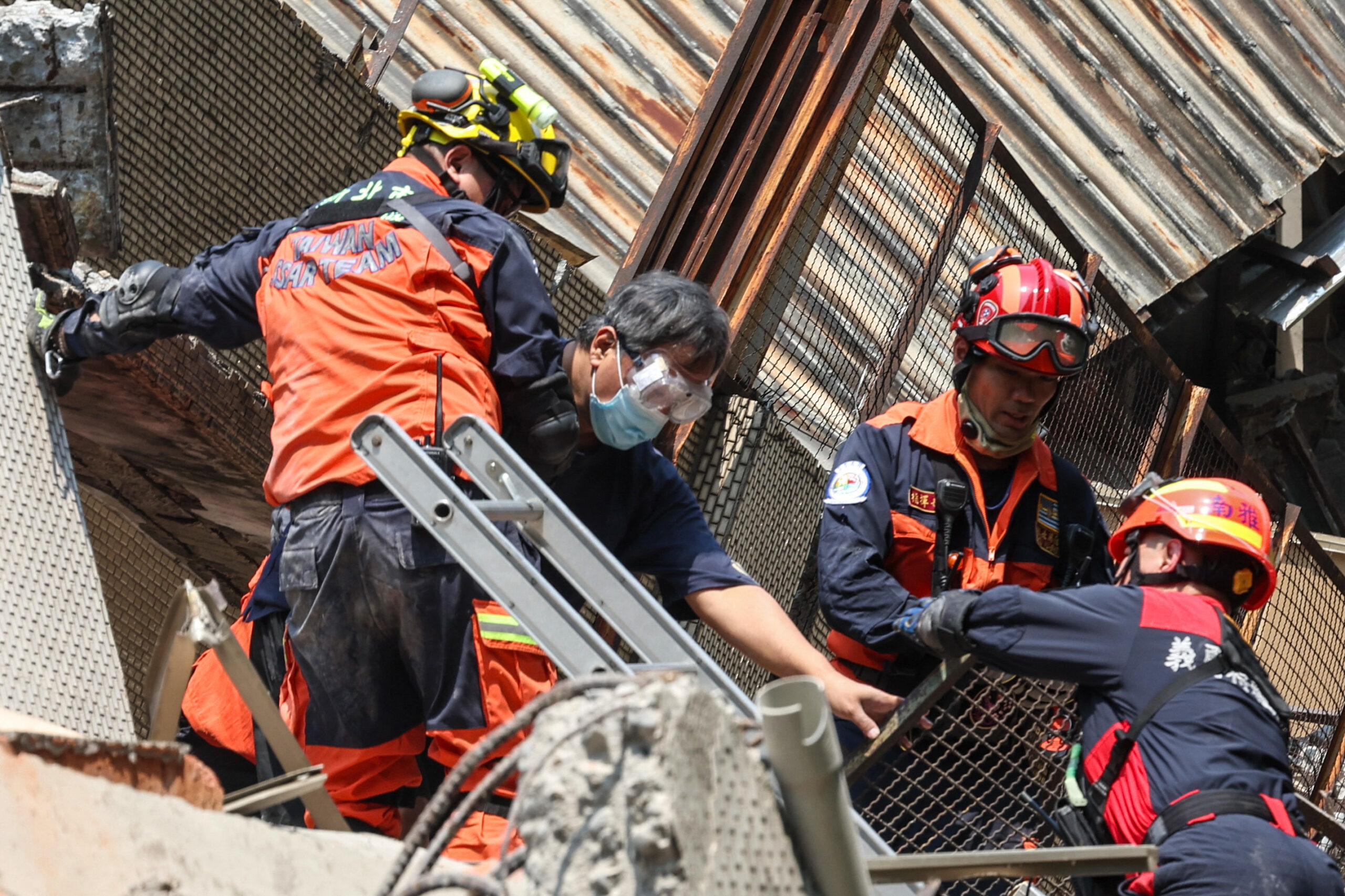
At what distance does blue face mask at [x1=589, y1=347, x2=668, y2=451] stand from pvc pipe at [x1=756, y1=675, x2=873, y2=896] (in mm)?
1780

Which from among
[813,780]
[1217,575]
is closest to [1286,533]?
[1217,575]

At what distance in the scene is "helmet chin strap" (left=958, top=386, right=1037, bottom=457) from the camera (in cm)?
404

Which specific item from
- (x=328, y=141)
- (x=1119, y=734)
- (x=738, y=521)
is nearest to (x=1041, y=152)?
(x=738, y=521)

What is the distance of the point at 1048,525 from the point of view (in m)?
4.07

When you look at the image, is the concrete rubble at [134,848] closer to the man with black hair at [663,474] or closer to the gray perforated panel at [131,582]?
A: the man with black hair at [663,474]

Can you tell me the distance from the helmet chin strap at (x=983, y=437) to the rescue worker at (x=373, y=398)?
1196 millimetres

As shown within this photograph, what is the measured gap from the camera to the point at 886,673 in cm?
392

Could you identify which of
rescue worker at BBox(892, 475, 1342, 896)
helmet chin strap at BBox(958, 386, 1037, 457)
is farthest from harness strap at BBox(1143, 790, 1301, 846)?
helmet chin strap at BBox(958, 386, 1037, 457)

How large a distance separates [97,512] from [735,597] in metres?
1.89

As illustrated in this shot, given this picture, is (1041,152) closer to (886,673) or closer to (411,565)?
(886,673)

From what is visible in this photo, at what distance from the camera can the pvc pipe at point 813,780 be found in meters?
1.66

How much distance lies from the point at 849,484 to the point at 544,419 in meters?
0.95

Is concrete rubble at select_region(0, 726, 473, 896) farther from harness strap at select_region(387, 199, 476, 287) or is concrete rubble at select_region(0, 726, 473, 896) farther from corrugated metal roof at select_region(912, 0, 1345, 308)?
corrugated metal roof at select_region(912, 0, 1345, 308)

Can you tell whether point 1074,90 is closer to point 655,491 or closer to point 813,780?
point 655,491
